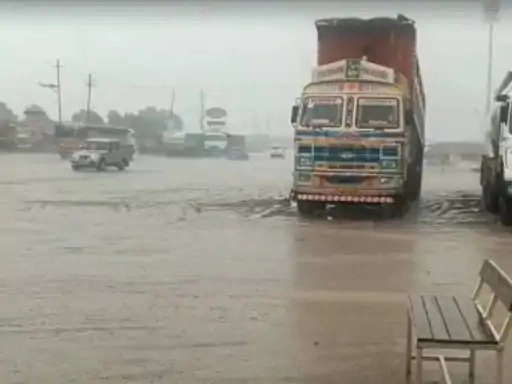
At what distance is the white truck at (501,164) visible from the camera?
679 inches

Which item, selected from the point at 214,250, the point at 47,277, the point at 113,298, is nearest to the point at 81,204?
the point at 214,250

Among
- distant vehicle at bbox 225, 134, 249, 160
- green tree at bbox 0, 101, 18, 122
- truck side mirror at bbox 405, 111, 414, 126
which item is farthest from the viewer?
distant vehicle at bbox 225, 134, 249, 160

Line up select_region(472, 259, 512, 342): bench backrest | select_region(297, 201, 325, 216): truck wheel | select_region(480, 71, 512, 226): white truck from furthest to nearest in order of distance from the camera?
select_region(297, 201, 325, 216): truck wheel, select_region(480, 71, 512, 226): white truck, select_region(472, 259, 512, 342): bench backrest

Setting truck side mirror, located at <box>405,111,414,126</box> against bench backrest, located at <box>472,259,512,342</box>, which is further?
truck side mirror, located at <box>405,111,414,126</box>

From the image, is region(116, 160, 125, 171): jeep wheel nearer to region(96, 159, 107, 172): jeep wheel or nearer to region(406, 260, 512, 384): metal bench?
region(96, 159, 107, 172): jeep wheel

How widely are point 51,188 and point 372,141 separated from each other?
46.3 ft

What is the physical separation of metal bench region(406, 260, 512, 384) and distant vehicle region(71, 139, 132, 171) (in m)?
35.5

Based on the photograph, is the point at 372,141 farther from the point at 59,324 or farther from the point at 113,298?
the point at 59,324

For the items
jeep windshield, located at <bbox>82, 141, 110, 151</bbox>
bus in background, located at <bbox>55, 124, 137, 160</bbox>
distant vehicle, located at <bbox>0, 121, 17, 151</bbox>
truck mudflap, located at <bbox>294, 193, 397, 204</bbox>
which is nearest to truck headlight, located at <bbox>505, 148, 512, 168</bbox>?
truck mudflap, located at <bbox>294, 193, 397, 204</bbox>

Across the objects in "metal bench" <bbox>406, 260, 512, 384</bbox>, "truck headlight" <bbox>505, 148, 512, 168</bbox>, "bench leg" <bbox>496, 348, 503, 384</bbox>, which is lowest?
"bench leg" <bbox>496, 348, 503, 384</bbox>

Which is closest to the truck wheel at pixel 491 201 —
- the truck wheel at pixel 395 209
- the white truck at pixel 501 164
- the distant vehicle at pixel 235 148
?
the white truck at pixel 501 164

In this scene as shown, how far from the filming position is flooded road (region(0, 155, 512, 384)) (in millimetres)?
6293

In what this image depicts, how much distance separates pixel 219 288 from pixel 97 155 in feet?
106

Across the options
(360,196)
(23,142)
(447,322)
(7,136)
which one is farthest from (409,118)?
(23,142)
